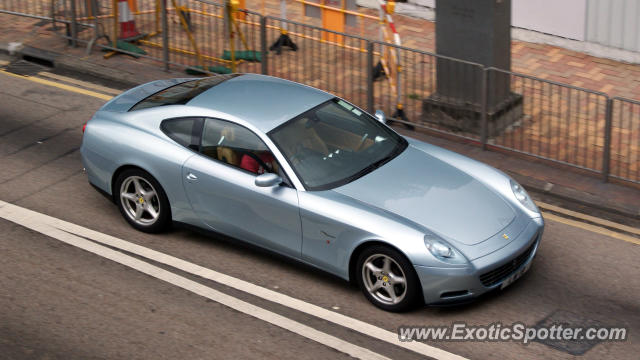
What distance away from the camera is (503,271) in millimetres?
7781

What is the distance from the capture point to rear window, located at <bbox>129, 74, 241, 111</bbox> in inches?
368

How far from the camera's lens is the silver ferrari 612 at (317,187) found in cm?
765

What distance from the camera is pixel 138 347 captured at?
740cm

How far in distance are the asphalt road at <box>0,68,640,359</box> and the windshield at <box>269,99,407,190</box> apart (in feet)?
2.88

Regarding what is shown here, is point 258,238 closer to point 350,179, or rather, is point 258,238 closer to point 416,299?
point 350,179

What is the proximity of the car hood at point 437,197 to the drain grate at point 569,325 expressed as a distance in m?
0.87

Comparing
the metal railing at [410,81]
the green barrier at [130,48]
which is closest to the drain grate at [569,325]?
the metal railing at [410,81]

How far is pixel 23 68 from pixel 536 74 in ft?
26.3

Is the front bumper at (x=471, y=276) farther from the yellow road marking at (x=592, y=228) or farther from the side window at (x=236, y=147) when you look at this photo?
the yellow road marking at (x=592, y=228)

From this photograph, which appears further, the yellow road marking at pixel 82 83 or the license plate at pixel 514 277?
the yellow road marking at pixel 82 83

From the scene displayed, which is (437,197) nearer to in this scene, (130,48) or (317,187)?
(317,187)

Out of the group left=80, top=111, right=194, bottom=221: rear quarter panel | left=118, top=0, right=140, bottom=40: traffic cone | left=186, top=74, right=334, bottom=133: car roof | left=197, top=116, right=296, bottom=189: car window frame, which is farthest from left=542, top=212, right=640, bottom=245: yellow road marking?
left=118, top=0, right=140, bottom=40: traffic cone

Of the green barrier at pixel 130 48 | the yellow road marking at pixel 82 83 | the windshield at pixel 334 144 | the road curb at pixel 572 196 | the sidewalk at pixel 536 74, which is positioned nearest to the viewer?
the windshield at pixel 334 144

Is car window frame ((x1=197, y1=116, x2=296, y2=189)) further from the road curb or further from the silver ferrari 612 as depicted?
the road curb
